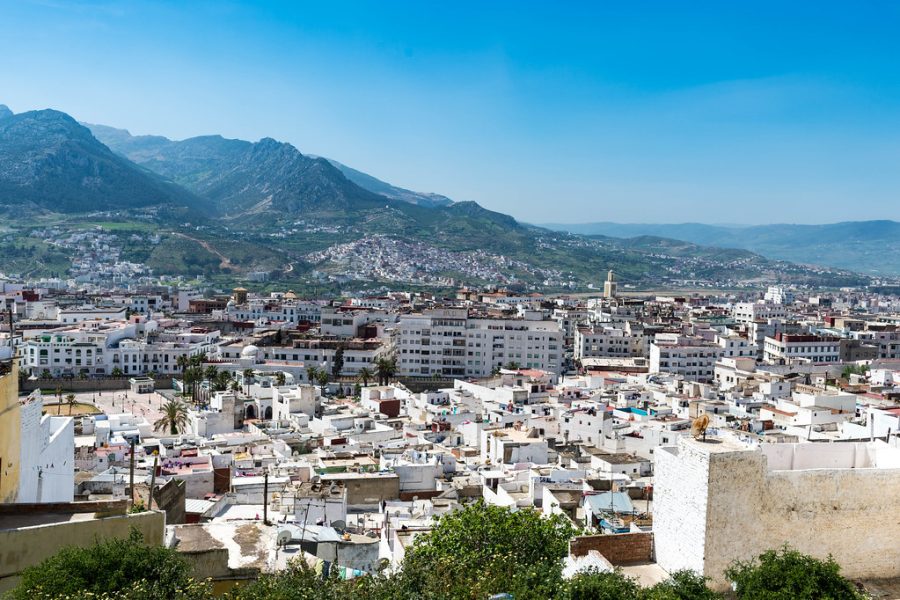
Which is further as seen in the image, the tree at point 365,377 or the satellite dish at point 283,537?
the tree at point 365,377

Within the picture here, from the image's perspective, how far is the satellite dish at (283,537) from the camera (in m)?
12.7

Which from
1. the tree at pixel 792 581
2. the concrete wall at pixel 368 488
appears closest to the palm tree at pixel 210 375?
the concrete wall at pixel 368 488

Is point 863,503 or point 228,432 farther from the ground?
point 863,503

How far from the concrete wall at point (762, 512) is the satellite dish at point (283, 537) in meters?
5.63

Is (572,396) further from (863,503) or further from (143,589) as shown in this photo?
(143,589)

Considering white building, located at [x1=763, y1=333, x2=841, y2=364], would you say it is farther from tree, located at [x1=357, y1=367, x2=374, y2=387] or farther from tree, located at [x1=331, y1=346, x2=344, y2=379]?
tree, located at [x1=331, y1=346, x2=344, y2=379]

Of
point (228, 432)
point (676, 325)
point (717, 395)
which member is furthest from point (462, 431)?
point (676, 325)

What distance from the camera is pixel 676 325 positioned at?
7006 cm

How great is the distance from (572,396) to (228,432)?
15.8 m

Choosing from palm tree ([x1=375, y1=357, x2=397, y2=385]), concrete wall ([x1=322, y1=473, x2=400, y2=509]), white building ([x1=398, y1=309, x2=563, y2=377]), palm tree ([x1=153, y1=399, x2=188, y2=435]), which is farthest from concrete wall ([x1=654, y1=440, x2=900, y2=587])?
white building ([x1=398, y1=309, x2=563, y2=377])

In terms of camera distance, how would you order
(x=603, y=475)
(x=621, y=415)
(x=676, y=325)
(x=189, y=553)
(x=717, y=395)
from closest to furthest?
(x=189, y=553)
(x=603, y=475)
(x=621, y=415)
(x=717, y=395)
(x=676, y=325)

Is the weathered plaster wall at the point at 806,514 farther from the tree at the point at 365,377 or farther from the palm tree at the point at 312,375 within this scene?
the palm tree at the point at 312,375

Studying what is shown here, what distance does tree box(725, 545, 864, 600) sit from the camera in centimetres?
874

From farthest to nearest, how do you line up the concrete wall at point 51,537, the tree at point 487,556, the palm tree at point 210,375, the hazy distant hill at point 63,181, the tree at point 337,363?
the hazy distant hill at point 63,181
the tree at point 337,363
the palm tree at point 210,375
the tree at point 487,556
the concrete wall at point 51,537
